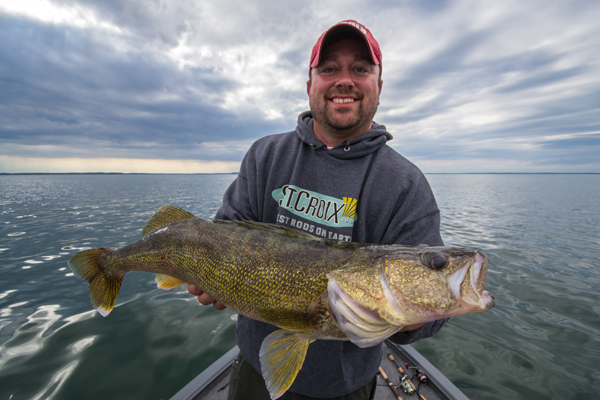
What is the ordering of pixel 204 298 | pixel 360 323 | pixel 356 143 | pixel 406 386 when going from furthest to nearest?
1. pixel 406 386
2. pixel 356 143
3. pixel 204 298
4. pixel 360 323

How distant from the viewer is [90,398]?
12.7 feet

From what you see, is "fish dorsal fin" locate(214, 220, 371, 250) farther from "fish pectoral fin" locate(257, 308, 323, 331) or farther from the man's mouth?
the man's mouth

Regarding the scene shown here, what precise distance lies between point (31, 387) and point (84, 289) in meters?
3.48

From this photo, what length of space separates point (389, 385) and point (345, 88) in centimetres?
386

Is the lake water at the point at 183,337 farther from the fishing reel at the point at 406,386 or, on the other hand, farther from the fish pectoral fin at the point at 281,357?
the fish pectoral fin at the point at 281,357

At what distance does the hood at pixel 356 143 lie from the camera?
261 cm

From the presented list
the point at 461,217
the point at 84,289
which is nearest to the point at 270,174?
the point at 84,289

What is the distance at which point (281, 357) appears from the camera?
A: 1.94 metres

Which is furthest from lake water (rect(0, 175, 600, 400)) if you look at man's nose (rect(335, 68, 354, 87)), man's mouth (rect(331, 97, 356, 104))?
man's nose (rect(335, 68, 354, 87))

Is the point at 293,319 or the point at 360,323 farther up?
the point at 360,323

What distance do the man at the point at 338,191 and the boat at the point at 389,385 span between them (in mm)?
1011

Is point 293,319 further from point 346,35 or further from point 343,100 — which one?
point 346,35

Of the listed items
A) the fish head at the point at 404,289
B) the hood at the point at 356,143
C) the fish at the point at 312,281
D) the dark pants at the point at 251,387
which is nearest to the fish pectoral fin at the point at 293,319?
the fish at the point at 312,281

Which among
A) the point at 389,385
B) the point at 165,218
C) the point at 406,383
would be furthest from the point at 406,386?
the point at 165,218
